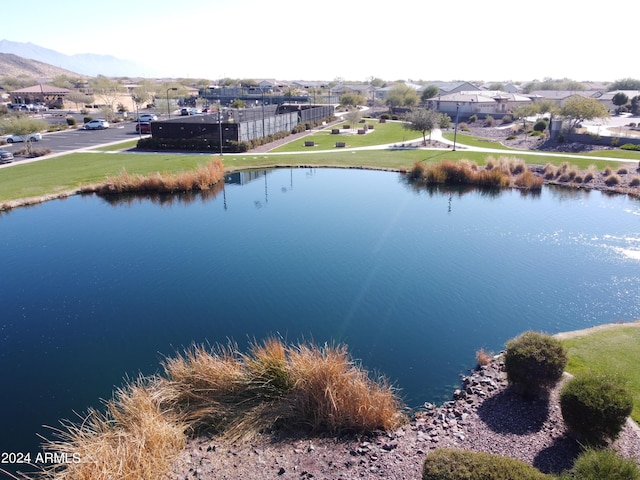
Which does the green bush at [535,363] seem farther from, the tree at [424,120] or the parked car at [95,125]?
the parked car at [95,125]

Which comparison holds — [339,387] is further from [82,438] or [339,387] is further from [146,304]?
[146,304]

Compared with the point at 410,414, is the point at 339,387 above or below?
above

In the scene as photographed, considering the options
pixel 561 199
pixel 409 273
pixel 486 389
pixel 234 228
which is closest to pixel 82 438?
pixel 486 389

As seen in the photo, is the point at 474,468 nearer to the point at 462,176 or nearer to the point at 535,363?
the point at 535,363

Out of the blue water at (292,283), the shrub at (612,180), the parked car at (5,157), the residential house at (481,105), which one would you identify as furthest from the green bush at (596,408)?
the residential house at (481,105)

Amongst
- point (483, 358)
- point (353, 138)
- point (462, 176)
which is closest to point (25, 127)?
point (353, 138)

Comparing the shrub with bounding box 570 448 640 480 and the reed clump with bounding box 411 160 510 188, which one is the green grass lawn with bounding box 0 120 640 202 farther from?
the shrub with bounding box 570 448 640 480
